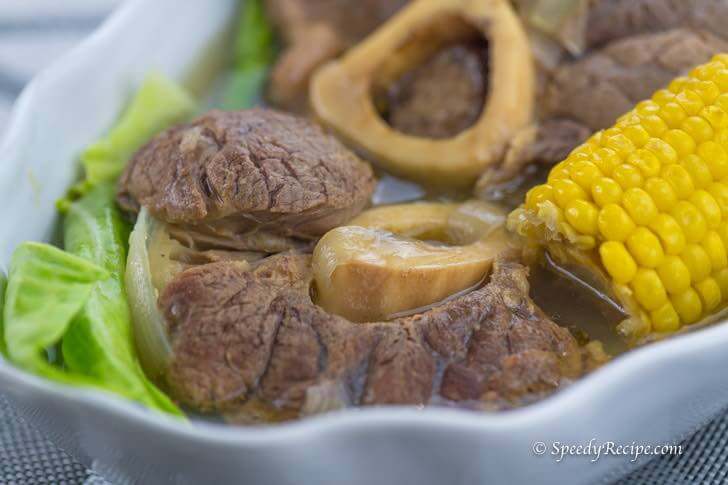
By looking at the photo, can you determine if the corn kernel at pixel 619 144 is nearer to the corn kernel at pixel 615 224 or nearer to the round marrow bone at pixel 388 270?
the corn kernel at pixel 615 224

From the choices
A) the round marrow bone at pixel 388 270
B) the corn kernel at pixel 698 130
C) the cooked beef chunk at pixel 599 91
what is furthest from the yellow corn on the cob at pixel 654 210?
the cooked beef chunk at pixel 599 91

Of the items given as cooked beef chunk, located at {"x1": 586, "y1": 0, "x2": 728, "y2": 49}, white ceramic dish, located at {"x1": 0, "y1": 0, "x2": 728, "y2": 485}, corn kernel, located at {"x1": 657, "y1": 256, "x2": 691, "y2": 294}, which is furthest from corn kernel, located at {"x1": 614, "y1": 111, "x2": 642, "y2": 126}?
cooked beef chunk, located at {"x1": 586, "y1": 0, "x2": 728, "y2": 49}

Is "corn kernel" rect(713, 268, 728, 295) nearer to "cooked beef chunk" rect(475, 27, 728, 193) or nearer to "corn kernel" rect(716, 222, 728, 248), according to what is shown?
"corn kernel" rect(716, 222, 728, 248)

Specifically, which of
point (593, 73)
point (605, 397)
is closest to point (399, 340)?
point (605, 397)

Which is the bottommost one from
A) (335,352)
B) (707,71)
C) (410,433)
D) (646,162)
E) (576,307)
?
(576,307)

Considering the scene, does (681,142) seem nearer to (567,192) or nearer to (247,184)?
(567,192)

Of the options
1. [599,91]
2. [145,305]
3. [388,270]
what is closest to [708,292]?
[388,270]

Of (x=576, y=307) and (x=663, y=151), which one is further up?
(x=663, y=151)
